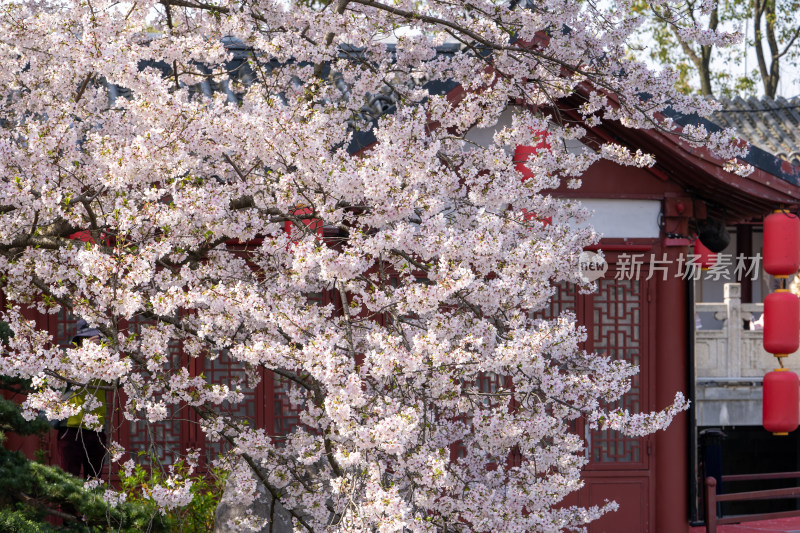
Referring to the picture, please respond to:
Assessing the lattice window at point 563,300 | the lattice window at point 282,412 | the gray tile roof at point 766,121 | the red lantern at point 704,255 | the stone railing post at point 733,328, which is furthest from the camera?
the gray tile roof at point 766,121

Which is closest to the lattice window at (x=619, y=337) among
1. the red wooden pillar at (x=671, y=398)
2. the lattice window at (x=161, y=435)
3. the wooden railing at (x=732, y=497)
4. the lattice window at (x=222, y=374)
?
the red wooden pillar at (x=671, y=398)

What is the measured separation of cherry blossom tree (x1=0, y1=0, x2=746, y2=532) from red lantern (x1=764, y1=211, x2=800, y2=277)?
291 centimetres

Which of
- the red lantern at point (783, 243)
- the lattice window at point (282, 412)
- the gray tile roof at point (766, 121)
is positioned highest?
the gray tile roof at point (766, 121)

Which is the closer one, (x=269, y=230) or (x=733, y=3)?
(x=269, y=230)

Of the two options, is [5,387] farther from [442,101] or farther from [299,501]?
[442,101]

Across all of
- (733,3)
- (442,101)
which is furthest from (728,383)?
(733,3)

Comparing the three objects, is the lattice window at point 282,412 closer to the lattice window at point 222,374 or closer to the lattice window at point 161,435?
the lattice window at point 222,374

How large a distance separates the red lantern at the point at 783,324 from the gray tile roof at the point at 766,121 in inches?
278

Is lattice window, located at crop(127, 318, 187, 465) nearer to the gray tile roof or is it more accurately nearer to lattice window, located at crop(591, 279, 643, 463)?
lattice window, located at crop(591, 279, 643, 463)

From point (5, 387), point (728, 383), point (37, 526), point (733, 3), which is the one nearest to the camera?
point (37, 526)

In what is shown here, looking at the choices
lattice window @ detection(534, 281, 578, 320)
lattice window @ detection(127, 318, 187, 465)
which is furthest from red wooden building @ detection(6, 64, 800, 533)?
lattice window @ detection(127, 318, 187, 465)

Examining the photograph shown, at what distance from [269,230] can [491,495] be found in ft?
7.52

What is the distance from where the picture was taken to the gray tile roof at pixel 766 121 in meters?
17.2

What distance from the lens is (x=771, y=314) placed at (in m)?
10.6
